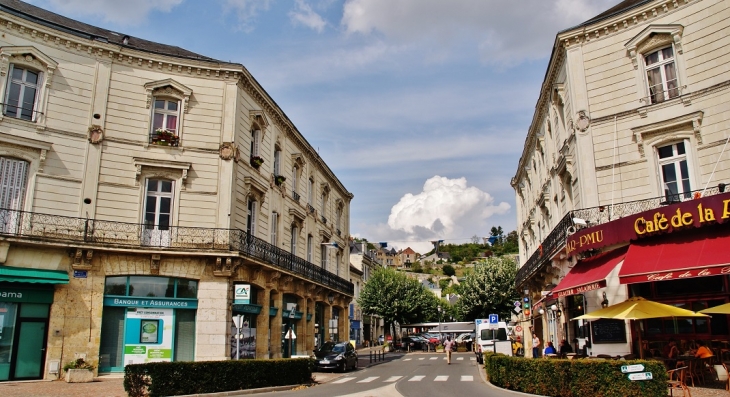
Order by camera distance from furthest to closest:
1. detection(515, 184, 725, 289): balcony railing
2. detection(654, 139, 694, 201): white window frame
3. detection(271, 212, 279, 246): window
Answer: detection(271, 212, 279, 246): window → detection(654, 139, 694, 201): white window frame → detection(515, 184, 725, 289): balcony railing

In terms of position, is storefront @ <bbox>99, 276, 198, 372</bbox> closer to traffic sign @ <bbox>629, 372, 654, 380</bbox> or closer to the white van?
traffic sign @ <bbox>629, 372, 654, 380</bbox>

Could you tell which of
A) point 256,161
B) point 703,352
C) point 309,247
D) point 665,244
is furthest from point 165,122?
point 703,352

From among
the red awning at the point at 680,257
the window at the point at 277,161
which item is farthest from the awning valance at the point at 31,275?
the red awning at the point at 680,257

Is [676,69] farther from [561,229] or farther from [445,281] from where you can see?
[445,281]

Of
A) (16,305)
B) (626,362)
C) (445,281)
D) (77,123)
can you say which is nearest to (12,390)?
(16,305)

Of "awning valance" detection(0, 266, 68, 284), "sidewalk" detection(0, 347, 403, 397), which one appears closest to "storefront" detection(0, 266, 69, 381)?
"awning valance" detection(0, 266, 68, 284)

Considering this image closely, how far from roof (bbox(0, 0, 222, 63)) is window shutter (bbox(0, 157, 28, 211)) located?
5.12 m

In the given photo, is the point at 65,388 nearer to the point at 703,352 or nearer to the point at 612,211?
the point at 703,352

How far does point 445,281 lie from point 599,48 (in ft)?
434

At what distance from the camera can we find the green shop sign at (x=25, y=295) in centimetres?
1856

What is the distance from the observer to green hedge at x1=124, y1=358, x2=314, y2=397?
14758mm

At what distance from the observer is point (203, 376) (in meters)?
15.7

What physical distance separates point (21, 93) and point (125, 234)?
6013 mm

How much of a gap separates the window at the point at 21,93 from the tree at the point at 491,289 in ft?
126
